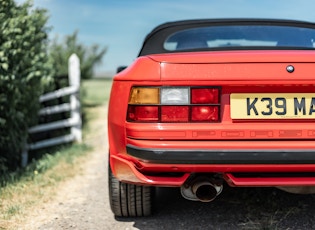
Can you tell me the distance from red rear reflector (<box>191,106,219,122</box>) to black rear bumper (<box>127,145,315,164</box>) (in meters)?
0.18

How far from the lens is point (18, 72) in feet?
16.5

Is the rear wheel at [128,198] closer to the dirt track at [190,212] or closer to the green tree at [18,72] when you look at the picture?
the dirt track at [190,212]

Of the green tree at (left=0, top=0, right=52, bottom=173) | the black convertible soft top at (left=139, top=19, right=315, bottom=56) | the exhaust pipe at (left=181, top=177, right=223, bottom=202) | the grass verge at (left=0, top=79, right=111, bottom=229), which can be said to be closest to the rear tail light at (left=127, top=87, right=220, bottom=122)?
the exhaust pipe at (left=181, top=177, right=223, bottom=202)

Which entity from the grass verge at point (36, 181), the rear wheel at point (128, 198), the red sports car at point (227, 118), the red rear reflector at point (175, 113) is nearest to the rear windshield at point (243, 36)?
the red sports car at point (227, 118)

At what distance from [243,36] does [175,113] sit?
4.74 ft

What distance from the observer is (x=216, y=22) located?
11.5ft

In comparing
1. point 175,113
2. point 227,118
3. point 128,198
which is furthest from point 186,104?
point 128,198

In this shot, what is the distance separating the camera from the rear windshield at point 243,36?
10.8 ft

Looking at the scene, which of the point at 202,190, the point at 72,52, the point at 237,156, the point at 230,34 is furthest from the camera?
the point at 72,52

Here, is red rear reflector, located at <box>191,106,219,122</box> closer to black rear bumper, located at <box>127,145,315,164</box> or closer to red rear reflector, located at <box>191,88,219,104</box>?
red rear reflector, located at <box>191,88,219,104</box>

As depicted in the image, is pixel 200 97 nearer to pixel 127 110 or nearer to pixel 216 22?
pixel 127 110

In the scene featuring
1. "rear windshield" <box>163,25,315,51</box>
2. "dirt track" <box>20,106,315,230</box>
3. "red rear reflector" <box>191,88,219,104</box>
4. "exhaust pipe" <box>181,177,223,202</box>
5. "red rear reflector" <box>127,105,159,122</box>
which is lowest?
"dirt track" <box>20,106,315,230</box>

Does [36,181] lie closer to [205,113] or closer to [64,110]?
[205,113]

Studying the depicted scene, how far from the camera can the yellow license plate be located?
7.62 ft
